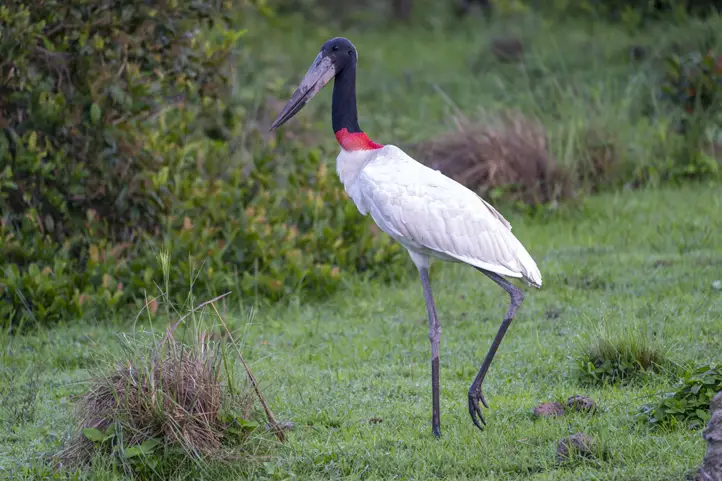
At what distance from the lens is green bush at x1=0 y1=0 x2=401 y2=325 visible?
24.3 ft

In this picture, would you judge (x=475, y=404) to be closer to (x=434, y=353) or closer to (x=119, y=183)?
(x=434, y=353)

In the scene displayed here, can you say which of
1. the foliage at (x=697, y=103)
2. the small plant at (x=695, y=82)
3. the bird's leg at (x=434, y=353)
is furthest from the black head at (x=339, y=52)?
the small plant at (x=695, y=82)

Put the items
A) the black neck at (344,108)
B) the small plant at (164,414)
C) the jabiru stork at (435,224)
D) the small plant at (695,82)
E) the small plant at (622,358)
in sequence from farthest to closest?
the small plant at (695,82) → the black neck at (344,108) → the small plant at (622,358) → the jabiru stork at (435,224) → the small plant at (164,414)

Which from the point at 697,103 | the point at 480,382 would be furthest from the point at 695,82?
the point at 480,382

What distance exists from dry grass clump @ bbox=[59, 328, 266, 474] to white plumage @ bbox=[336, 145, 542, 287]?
1117 millimetres

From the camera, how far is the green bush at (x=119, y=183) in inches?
292

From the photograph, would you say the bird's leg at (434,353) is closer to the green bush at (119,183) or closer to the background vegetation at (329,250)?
the background vegetation at (329,250)

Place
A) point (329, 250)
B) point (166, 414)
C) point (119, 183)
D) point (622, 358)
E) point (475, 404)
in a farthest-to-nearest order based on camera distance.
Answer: point (329, 250)
point (119, 183)
point (622, 358)
point (475, 404)
point (166, 414)

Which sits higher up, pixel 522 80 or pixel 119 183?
pixel 119 183

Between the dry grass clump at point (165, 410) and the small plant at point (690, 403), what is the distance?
68.8 inches

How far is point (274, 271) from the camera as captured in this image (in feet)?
25.7

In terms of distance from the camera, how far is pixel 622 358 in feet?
18.6

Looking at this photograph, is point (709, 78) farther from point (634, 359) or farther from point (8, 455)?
point (8, 455)

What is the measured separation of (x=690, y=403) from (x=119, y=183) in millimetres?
4384
